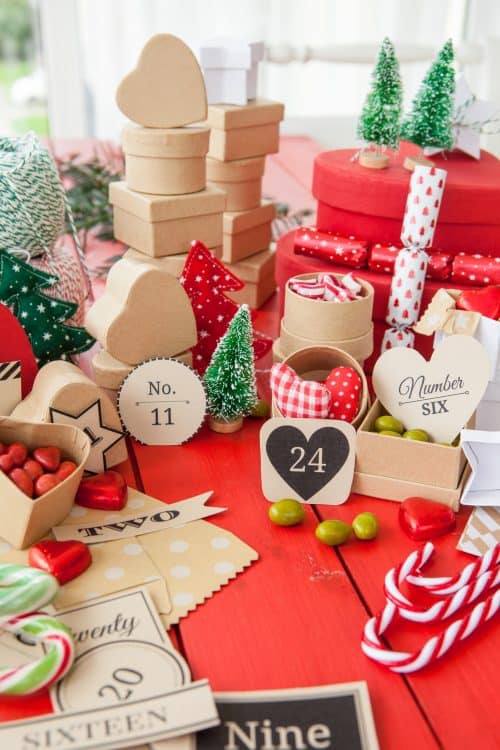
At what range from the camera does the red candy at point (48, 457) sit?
0.92m

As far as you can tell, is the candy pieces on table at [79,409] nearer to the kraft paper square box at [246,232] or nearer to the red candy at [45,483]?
the red candy at [45,483]

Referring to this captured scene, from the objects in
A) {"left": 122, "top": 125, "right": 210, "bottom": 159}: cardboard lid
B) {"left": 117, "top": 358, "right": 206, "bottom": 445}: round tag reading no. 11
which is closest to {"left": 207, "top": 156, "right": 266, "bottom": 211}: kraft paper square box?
{"left": 122, "top": 125, "right": 210, "bottom": 159}: cardboard lid

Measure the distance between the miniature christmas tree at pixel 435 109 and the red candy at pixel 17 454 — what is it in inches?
33.8

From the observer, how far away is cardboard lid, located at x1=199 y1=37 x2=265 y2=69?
4.66 ft

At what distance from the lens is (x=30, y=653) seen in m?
0.75

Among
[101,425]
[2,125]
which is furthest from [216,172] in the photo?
[2,125]

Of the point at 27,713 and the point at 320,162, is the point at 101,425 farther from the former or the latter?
the point at 320,162

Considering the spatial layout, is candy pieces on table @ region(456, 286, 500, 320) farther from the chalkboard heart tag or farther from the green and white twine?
the green and white twine

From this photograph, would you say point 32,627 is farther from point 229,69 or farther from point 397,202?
point 229,69

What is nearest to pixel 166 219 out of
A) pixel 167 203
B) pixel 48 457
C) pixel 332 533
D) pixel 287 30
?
pixel 167 203

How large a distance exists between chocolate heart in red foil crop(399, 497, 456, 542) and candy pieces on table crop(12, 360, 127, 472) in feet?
1.28

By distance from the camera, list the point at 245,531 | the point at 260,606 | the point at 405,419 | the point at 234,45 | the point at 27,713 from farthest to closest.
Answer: the point at 234,45 → the point at 405,419 → the point at 245,531 → the point at 260,606 → the point at 27,713

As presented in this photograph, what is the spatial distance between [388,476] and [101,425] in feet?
1.24

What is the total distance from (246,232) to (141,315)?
535 mm
